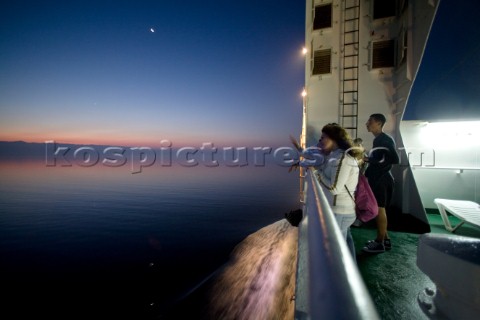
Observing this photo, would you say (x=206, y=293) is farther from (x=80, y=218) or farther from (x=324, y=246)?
(x=80, y=218)

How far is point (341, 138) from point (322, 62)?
6667 mm

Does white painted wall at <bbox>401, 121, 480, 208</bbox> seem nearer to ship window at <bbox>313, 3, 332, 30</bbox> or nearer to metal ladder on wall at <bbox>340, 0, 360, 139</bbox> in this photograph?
metal ladder on wall at <bbox>340, 0, 360, 139</bbox>

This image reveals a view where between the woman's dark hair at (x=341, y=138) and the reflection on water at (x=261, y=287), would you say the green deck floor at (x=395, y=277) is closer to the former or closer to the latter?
the woman's dark hair at (x=341, y=138)

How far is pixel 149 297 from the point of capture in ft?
40.2

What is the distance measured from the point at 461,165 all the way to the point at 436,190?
2.96ft

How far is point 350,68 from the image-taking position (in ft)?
26.4

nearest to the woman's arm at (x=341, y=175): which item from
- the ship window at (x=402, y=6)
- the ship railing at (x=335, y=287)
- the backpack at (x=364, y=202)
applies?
the backpack at (x=364, y=202)

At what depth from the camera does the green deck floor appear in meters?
2.61

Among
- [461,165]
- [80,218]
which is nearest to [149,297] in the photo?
[461,165]

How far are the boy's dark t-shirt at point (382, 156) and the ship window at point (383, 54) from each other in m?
4.78

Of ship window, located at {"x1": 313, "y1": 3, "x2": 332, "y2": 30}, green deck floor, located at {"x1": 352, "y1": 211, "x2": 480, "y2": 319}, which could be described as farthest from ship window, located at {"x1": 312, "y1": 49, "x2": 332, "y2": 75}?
green deck floor, located at {"x1": 352, "y1": 211, "x2": 480, "y2": 319}

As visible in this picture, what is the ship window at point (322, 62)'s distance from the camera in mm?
8262

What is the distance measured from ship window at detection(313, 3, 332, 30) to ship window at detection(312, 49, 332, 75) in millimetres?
950

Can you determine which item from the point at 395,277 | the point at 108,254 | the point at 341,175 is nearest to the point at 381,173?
the point at 395,277
